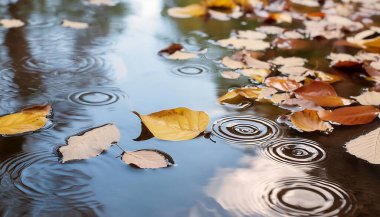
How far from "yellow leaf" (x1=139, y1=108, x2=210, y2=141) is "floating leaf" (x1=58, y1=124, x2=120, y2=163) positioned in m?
Result: 0.08

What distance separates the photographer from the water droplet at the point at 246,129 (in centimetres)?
102

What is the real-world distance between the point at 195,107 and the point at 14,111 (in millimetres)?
471

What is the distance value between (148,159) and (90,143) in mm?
141

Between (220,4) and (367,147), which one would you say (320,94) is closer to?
(367,147)

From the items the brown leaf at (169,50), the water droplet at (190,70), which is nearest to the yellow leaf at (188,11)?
the brown leaf at (169,50)

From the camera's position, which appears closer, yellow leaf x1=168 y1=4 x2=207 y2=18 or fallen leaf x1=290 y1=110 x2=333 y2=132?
fallen leaf x1=290 y1=110 x2=333 y2=132

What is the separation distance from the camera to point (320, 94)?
1.27m

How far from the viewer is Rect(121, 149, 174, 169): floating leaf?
0.90 metres

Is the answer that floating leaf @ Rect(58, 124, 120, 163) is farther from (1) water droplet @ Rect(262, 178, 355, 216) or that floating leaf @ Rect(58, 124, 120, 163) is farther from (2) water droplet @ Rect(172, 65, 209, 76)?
(2) water droplet @ Rect(172, 65, 209, 76)

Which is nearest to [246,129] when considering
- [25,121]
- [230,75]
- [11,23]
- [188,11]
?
[230,75]

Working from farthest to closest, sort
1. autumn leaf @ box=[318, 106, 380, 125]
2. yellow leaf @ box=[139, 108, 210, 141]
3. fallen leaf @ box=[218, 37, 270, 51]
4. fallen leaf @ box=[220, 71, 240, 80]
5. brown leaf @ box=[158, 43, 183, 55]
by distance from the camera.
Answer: fallen leaf @ box=[218, 37, 270, 51] < brown leaf @ box=[158, 43, 183, 55] < fallen leaf @ box=[220, 71, 240, 80] < autumn leaf @ box=[318, 106, 380, 125] < yellow leaf @ box=[139, 108, 210, 141]

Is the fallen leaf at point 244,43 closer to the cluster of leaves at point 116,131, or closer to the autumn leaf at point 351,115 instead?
the autumn leaf at point 351,115

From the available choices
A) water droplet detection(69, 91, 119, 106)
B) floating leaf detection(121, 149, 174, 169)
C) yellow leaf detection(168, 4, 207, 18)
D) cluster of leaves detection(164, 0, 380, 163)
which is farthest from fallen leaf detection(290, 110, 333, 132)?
yellow leaf detection(168, 4, 207, 18)

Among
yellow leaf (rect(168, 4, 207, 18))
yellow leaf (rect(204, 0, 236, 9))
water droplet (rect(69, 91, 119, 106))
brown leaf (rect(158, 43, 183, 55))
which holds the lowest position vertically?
water droplet (rect(69, 91, 119, 106))
